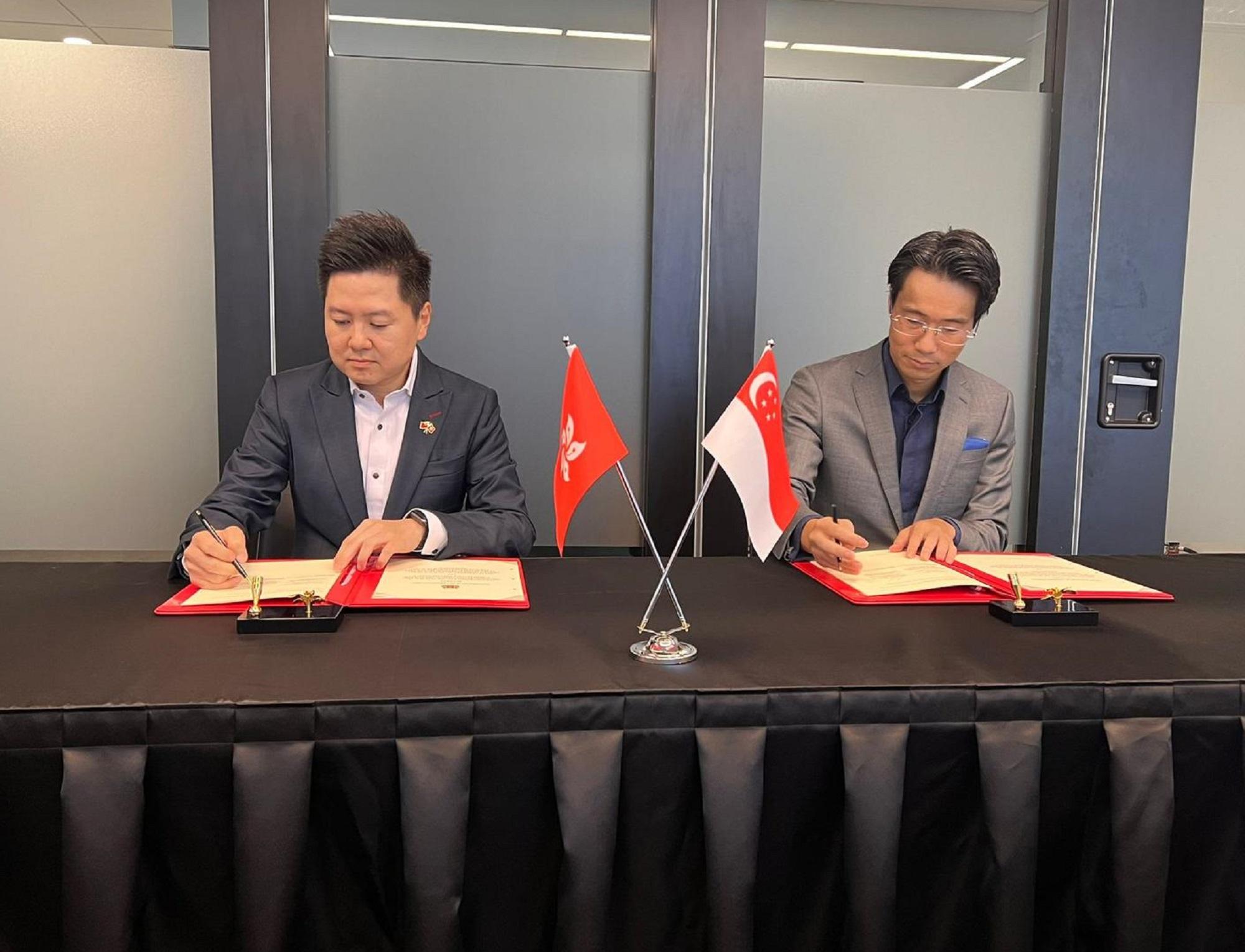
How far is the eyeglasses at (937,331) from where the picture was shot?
210 cm

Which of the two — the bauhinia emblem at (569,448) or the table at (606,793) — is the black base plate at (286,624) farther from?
the bauhinia emblem at (569,448)

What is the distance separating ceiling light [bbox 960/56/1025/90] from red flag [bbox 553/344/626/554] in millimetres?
2007

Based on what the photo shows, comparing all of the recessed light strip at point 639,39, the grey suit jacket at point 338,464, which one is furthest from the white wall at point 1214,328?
the grey suit jacket at point 338,464

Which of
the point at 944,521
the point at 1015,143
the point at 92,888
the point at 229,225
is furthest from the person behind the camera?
the point at 1015,143

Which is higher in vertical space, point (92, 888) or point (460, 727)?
point (460, 727)

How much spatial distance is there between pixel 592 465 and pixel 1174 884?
0.92 meters

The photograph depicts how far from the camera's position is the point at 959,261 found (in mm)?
2080

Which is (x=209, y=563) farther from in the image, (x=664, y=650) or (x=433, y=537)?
(x=664, y=650)

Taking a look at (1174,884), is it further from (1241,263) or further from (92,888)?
(1241,263)

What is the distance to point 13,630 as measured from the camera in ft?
4.25

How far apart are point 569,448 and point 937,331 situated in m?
1.11

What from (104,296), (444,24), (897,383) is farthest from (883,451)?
(104,296)

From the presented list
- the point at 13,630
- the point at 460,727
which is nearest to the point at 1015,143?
the point at 460,727

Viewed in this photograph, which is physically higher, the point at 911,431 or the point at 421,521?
the point at 911,431
